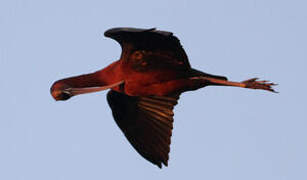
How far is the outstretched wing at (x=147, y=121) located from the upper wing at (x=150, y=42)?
1.24 metres

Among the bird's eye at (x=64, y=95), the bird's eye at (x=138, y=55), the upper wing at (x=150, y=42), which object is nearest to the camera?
the upper wing at (x=150, y=42)

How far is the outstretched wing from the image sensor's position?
10.9m

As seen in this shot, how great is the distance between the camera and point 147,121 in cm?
1119

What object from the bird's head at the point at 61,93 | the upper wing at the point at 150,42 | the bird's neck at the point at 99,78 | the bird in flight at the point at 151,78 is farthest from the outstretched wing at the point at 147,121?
the bird's head at the point at 61,93

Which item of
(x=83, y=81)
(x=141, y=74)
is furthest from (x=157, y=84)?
(x=83, y=81)

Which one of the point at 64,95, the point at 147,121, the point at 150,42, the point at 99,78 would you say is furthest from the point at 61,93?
the point at 147,121

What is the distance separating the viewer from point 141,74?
32.5ft

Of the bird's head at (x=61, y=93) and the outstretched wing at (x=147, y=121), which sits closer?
the bird's head at (x=61, y=93)

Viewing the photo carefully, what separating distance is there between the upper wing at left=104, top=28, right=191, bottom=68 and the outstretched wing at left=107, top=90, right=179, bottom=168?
1.24 meters

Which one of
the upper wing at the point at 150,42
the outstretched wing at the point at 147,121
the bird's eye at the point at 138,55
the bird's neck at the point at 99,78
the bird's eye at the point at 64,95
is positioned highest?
the upper wing at the point at 150,42

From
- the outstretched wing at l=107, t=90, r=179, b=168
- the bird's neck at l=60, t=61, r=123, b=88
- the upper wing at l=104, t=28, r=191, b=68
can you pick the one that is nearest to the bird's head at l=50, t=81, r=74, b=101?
the bird's neck at l=60, t=61, r=123, b=88

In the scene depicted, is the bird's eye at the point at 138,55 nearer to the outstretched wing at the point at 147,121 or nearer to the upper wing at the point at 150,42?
the upper wing at the point at 150,42

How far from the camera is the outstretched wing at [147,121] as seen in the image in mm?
10914

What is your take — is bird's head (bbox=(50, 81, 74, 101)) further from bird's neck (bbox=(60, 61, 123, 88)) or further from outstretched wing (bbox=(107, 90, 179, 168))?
outstretched wing (bbox=(107, 90, 179, 168))
